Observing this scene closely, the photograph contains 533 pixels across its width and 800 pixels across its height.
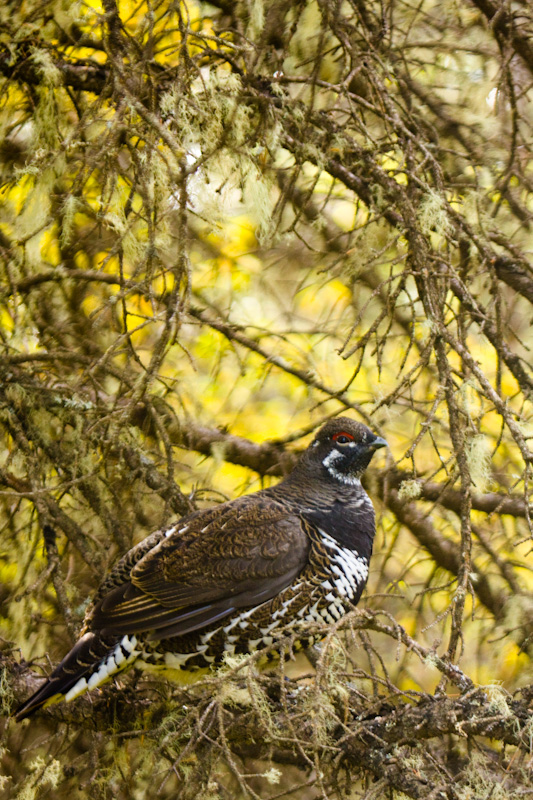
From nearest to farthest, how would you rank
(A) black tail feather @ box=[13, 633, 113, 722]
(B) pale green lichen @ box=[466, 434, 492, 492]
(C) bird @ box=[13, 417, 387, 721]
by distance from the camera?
(B) pale green lichen @ box=[466, 434, 492, 492] < (A) black tail feather @ box=[13, 633, 113, 722] < (C) bird @ box=[13, 417, 387, 721]

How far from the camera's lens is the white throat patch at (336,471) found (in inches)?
140

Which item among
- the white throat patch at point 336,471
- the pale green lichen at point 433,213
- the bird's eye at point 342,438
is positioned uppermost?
the pale green lichen at point 433,213

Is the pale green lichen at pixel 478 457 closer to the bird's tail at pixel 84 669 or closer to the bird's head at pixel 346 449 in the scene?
the bird's head at pixel 346 449

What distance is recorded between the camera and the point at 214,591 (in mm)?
2969

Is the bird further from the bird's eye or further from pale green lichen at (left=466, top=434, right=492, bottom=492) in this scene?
pale green lichen at (left=466, top=434, right=492, bottom=492)

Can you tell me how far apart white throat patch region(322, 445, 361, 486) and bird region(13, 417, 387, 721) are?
0.34 m

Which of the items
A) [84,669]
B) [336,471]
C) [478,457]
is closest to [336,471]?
[336,471]

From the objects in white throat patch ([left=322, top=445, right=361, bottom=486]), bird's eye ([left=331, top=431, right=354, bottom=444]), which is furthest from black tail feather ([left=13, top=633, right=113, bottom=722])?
bird's eye ([left=331, top=431, right=354, bottom=444])

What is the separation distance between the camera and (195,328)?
15.0 feet

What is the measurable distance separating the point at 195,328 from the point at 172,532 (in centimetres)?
168

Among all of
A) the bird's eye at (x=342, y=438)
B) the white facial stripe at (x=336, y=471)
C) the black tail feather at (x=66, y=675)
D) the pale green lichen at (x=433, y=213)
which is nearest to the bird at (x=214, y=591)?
the black tail feather at (x=66, y=675)

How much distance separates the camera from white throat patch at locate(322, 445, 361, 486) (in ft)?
11.6

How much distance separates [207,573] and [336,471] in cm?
84

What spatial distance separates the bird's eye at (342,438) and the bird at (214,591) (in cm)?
45
